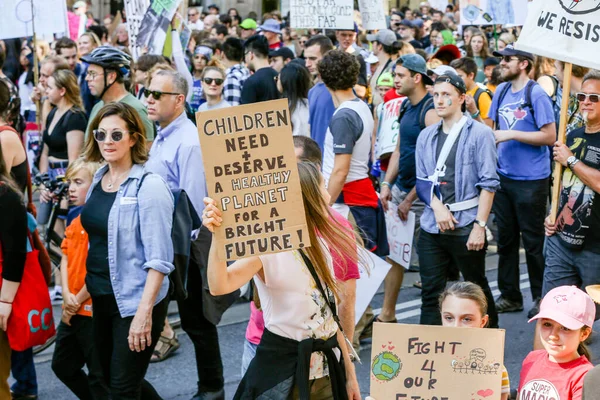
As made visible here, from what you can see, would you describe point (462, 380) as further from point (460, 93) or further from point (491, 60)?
point (491, 60)

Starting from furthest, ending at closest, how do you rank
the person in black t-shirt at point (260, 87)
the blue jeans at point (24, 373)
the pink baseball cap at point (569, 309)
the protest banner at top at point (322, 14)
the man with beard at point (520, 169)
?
the protest banner at top at point (322, 14) → the person in black t-shirt at point (260, 87) → the man with beard at point (520, 169) → the blue jeans at point (24, 373) → the pink baseball cap at point (569, 309)

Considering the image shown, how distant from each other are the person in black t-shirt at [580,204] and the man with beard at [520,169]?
1591mm

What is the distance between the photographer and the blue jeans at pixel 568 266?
5.29 metres

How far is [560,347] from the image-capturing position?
3830 mm

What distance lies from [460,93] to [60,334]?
9.50 ft

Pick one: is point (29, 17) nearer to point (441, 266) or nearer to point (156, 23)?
point (156, 23)

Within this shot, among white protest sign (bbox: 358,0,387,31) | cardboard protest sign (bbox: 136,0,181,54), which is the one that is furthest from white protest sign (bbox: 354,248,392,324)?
white protest sign (bbox: 358,0,387,31)

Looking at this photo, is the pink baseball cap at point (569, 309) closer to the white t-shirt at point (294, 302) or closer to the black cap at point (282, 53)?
the white t-shirt at point (294, 302)

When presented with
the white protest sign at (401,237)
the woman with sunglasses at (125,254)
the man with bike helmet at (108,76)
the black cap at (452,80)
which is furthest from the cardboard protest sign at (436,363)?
the man with bike helmet at (108,76)

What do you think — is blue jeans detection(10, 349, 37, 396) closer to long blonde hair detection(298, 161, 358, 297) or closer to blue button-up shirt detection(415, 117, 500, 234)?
long blonde hair detection(298, 161, 358, 297)

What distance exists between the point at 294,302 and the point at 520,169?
12.8 ft

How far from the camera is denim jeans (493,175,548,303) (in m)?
7.19

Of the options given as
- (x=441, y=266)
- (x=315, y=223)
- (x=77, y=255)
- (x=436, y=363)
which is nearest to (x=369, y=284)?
(x=441, y=266)

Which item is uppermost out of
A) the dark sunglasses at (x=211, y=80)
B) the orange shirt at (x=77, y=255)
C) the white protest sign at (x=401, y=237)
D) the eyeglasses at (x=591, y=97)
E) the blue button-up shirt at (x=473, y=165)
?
the eyeglasses at (x=591, y=97)
